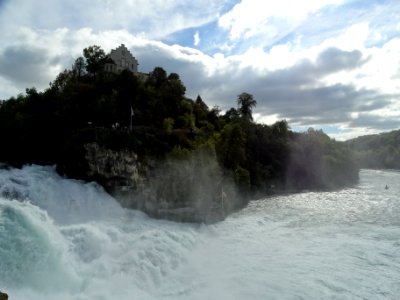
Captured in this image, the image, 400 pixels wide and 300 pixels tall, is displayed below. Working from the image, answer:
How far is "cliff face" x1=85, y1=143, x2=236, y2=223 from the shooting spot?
27547mm

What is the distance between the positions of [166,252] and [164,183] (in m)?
9.27

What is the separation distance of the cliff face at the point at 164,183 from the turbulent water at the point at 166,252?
37.2 inches

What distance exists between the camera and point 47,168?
27.8 metres

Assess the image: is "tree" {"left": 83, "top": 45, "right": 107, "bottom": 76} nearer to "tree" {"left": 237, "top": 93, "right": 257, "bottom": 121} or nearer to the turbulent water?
the turbulent water

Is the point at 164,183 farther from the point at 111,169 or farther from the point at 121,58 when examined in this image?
the point at 121,58

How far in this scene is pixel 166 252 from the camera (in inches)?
819

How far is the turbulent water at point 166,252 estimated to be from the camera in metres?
15.2

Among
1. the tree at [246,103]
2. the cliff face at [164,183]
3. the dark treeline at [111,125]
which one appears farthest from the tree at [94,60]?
the tree at [246,103]

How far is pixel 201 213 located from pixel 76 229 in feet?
40.2

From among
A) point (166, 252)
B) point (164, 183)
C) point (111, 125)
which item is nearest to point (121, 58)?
point (111, 125)

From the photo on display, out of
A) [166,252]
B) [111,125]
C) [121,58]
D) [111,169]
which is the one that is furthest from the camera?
[121,58]

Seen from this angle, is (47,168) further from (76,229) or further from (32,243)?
(32,243)

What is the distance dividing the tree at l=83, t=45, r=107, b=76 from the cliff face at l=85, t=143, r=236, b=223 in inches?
776

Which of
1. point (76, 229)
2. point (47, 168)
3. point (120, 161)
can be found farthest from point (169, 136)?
point (76, 229)
